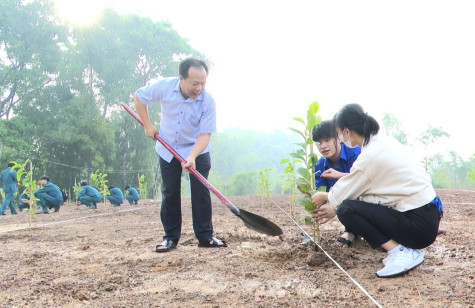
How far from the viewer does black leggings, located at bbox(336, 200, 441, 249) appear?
2.25m

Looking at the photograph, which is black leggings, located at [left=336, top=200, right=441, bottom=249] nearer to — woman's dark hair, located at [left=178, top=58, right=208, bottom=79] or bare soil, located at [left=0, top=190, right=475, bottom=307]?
bare soil, located at [left=0, top=190, right=475, bottom=307]

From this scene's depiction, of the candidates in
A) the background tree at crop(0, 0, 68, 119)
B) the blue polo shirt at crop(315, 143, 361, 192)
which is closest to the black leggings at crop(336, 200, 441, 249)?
the blue polo shirt at crop(315, 143, 361, 192)

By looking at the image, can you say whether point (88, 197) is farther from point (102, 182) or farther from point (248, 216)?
point (248, 216)

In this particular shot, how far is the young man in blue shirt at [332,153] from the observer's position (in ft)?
9.90

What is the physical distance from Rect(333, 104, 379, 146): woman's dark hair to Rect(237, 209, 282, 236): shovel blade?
1.06 meters

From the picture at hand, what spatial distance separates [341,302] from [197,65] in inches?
78.6

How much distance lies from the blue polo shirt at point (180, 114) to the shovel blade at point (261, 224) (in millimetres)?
675

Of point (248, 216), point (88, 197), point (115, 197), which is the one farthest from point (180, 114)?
point (115, 197)

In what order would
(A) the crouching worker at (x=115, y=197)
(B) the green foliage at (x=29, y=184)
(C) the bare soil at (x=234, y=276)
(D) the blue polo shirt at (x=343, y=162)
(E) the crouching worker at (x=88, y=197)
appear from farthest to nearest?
(A) the crouching worker at (x=115, y=197) < (E) the crouching worker at (x=88, y=197) < (B) the green foliage at (x=29, y=184) < (D) the blue polo shirt at (x=343, y=162) < (C) the bare soil at (x=234, y=276)

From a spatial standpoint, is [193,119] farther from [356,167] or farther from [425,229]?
[425,229]

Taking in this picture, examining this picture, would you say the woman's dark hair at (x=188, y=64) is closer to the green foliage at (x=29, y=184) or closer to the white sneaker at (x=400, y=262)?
the white sneaker at (x=400, y=262)

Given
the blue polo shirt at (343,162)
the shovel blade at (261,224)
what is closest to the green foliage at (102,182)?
the shovel blade at (261,224)

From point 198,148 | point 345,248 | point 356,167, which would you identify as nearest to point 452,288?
point 356,167

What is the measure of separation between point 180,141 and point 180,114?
0.75 feet
